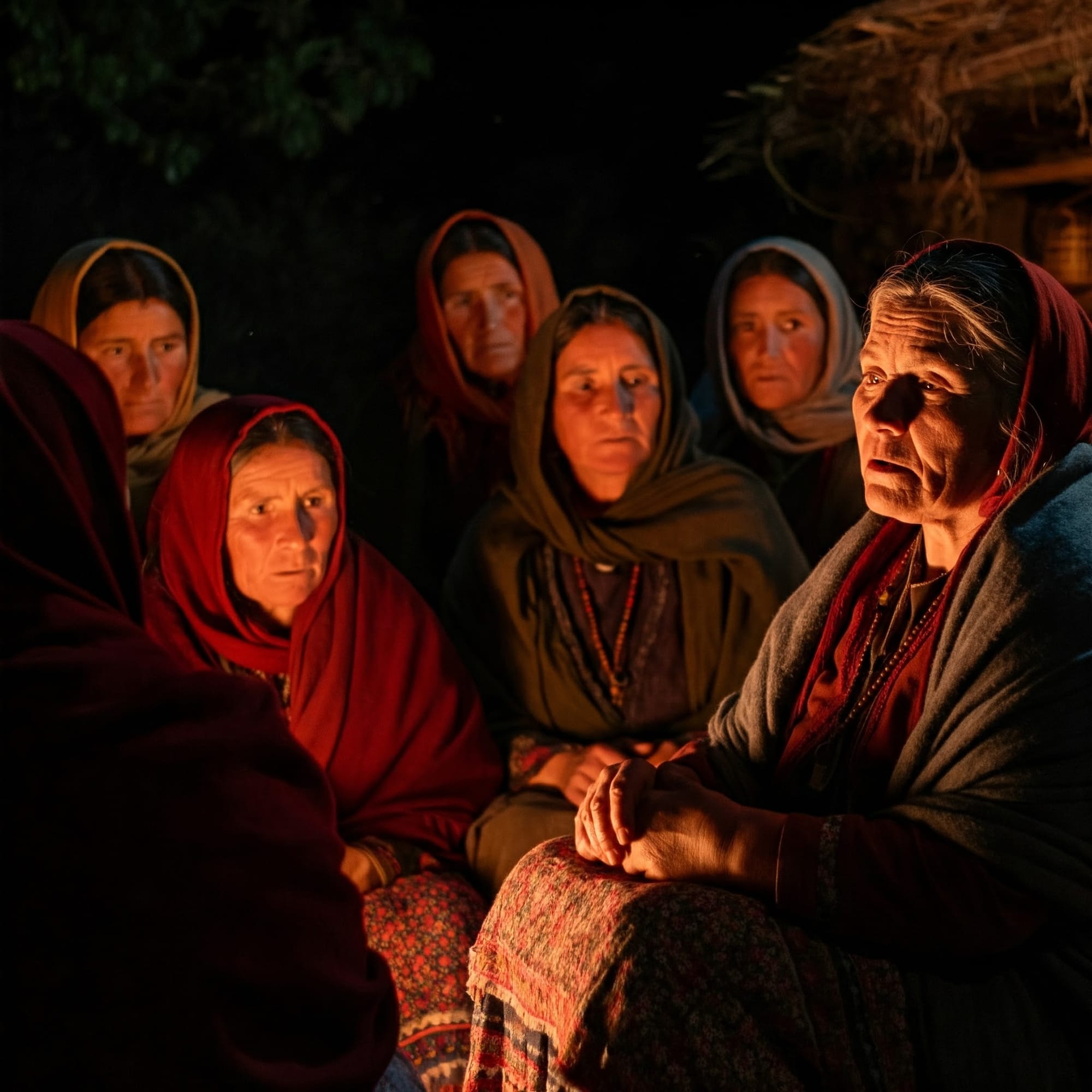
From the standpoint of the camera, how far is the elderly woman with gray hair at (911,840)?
2.47 m

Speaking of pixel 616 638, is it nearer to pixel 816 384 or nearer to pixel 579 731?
pixel 579 731

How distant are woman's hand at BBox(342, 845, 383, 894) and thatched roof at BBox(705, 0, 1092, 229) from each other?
3686 millimetres

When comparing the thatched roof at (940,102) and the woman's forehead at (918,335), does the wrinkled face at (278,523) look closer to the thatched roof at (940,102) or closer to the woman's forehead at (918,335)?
the woman's forehead at (918,335)

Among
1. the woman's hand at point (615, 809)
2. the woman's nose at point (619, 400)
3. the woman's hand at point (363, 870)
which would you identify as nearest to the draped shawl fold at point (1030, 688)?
the woman's hand at point (615, 809)

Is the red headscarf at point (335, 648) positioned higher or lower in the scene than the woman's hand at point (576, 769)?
higher

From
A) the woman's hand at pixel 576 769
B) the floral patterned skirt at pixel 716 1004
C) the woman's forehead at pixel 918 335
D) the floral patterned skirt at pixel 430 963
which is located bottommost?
the floral patterned skirt at pixel 430 963

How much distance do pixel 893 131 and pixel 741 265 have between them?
118cm

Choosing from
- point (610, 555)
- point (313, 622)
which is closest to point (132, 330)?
point (313, 622)

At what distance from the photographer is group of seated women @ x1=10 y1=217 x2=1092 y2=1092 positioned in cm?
213

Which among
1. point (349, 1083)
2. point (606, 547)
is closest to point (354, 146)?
point (606, 547)

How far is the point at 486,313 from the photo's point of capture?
5672 millimetres

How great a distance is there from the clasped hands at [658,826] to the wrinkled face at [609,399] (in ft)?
5.74

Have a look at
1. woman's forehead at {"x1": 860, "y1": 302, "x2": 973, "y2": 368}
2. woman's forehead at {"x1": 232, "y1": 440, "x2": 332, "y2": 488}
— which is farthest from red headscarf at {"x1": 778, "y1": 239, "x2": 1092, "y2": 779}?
woman's forehead at {"x1": 232, "y1": 440, "x2": 332, "y2": 488}

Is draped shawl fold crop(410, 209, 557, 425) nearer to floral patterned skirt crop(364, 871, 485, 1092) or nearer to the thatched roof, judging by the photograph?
the thatched roof
